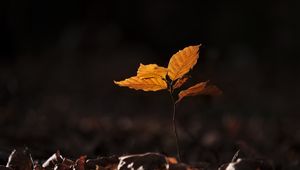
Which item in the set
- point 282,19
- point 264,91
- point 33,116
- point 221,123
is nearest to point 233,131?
point 221,123

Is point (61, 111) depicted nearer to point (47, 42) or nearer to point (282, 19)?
point (47, 42)

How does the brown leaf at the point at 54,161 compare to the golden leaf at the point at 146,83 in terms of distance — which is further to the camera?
the brown leaf at the point at 54,161

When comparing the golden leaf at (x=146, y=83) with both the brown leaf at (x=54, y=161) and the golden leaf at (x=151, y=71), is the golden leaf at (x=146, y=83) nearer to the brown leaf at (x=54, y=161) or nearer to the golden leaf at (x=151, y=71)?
the golden leaf at (x=151, y=71)

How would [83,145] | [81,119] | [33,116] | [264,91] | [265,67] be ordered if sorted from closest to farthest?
[83,145], [33,116], [81,119], [264,91], [265,67]

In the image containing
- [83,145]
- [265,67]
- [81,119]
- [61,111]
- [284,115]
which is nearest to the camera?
[83,145]

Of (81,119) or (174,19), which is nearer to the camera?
(81,119)

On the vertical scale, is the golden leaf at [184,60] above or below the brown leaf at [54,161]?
above

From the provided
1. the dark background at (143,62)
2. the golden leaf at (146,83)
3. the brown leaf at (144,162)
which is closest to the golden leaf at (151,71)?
the golden leaf at (146,83)
